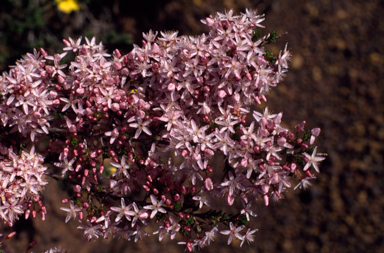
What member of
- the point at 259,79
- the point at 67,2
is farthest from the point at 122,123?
the point at 67,2

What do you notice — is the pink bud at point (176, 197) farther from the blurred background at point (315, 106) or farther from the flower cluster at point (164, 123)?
the blurred background at point (315, 106)

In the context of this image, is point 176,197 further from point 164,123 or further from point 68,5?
point 68,5

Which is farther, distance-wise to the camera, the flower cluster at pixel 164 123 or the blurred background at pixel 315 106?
the blurred background at pixel 315 106

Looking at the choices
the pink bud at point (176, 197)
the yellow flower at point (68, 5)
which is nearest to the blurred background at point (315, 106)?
the yellow flower at point (68, 5)

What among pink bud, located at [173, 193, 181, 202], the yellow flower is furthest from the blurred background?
pink bud, located at [173, 193, 181, 202]

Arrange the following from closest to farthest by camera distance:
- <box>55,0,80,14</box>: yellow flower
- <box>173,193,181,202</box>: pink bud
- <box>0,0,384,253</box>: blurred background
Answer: <box>173,193,181,202</box>: pink bud
<box>55,0,80,14</box>: yellow flower
<box>0,0,384,253</box>: blurred background

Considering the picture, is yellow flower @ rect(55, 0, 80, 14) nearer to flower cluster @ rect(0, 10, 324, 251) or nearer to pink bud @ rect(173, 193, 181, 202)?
flower cluster @ rect(0, 10, 324, 251)

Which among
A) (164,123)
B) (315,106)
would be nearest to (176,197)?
(164,123)
